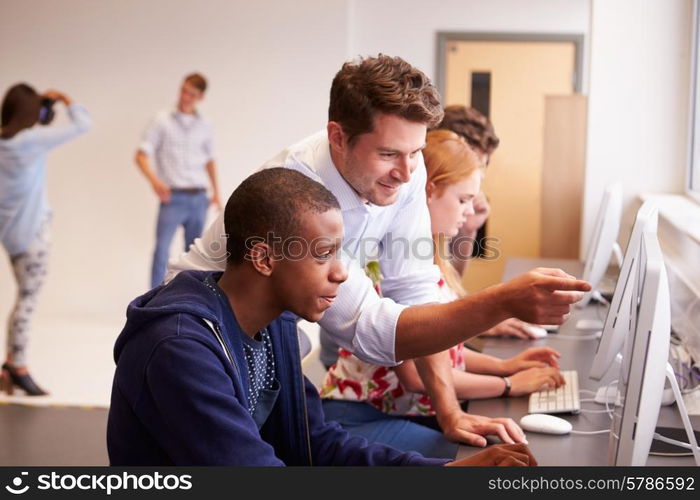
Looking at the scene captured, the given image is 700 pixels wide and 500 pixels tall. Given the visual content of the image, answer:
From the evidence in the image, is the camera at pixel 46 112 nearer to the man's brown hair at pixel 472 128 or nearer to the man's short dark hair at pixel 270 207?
the man's brown hair at pixel 472 128

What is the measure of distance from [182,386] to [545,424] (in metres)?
0.85

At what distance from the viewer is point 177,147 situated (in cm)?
639

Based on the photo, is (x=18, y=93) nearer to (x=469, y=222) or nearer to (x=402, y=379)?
(x=469, y=222)

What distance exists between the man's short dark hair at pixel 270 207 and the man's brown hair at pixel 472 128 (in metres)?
1.55

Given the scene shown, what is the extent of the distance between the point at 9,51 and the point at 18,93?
8.53 ft

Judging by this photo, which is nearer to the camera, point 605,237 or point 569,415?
point 569,415

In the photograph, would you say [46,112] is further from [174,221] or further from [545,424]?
[545,424]

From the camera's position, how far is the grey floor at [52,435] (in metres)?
3.59

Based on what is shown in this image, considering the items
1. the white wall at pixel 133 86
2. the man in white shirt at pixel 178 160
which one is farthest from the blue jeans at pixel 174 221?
the white wall at pixel 133 86

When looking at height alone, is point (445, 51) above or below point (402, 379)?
above

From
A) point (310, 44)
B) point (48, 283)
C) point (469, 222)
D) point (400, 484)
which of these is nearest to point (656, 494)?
point (400, 484)

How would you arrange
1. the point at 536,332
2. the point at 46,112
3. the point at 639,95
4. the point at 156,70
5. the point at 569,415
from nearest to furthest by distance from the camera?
1. the point at 569,415
2. the point at 536,332
3. the point at 639,95
4. the point at 46,112
5. the point at 156,70

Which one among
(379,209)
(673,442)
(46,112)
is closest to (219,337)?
(379,209)

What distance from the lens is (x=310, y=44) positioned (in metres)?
6.61
